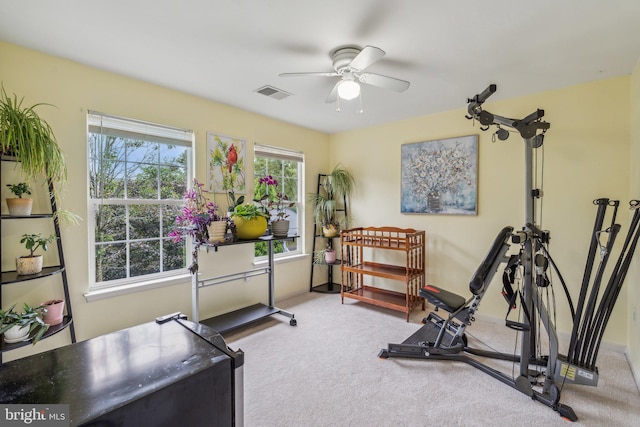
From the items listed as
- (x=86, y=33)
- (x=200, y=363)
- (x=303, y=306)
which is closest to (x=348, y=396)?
(x=200, y=363)

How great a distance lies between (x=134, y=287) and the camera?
2.58 m

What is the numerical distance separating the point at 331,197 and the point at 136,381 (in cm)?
361

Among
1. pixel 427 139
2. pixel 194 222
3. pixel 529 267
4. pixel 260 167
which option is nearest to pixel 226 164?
pixel 260 167

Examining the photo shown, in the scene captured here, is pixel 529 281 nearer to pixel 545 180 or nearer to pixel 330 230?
pixel 545 180

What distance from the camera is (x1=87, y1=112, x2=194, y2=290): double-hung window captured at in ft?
8.04

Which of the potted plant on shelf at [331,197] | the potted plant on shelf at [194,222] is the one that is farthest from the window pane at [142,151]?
the potted plant on shelf at [331,197]

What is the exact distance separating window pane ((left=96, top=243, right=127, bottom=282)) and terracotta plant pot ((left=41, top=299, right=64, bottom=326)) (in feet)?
1.48

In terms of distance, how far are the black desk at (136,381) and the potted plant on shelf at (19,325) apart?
0.99 m

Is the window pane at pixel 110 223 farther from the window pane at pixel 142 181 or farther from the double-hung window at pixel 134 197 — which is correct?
the window pane at pixel 142 181

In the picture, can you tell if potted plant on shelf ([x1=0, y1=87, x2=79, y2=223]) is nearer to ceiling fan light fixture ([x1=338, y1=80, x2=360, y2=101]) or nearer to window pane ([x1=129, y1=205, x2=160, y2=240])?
window pane ([x1=129, y1=205, x2=160, y2=240])

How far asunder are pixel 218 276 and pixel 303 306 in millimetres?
1105

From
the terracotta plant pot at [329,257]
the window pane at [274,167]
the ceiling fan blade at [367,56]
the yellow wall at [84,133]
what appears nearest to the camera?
the ceiling fan blade at [367,56]

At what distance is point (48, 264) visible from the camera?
7.15ft

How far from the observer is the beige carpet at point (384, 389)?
175 cm
